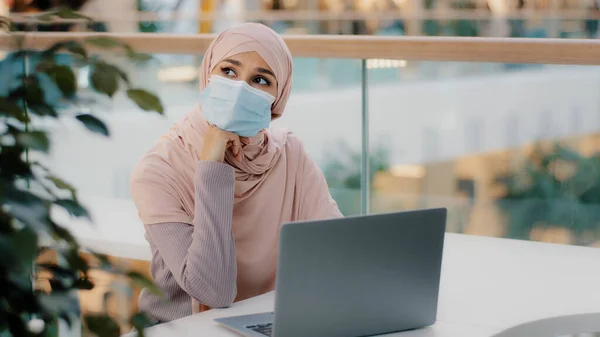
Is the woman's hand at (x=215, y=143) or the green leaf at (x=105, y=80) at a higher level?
the green leaf at (x=105, y=80)

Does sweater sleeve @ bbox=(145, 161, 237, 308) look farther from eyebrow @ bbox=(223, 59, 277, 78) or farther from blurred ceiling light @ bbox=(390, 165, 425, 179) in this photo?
blurred ceiling light @ bbox=(390, 165, 425, 179)

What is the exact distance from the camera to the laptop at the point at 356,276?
1117 millimetres

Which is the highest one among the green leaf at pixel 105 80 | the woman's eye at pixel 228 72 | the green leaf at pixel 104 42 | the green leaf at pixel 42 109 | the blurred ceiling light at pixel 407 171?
the green leaf at pixel 104 42

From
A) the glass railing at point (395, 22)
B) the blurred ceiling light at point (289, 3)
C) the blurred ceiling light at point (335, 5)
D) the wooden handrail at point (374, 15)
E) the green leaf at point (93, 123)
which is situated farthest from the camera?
the blurred ceiling light at point (289, 3)

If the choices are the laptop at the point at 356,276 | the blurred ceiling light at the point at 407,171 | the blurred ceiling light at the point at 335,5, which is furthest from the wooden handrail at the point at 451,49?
the blurred ceiling light at the point at 335,5

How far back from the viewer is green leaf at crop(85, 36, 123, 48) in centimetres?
57

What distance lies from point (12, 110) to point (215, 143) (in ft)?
3.34

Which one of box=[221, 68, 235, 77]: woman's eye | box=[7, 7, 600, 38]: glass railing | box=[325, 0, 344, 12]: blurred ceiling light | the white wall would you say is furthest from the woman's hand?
box=[325, 0, 344, 12]: blurred ceiling light

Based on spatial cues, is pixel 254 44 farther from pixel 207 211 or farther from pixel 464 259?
pixel 464 259

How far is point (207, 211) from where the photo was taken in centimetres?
149

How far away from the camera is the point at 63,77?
1.80ft

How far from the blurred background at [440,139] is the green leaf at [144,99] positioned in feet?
3.01

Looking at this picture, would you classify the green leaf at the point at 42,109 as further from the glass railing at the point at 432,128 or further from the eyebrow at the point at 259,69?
the glass railing at the point at 432,128

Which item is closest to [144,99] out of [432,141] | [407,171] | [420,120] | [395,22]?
[407,171]
